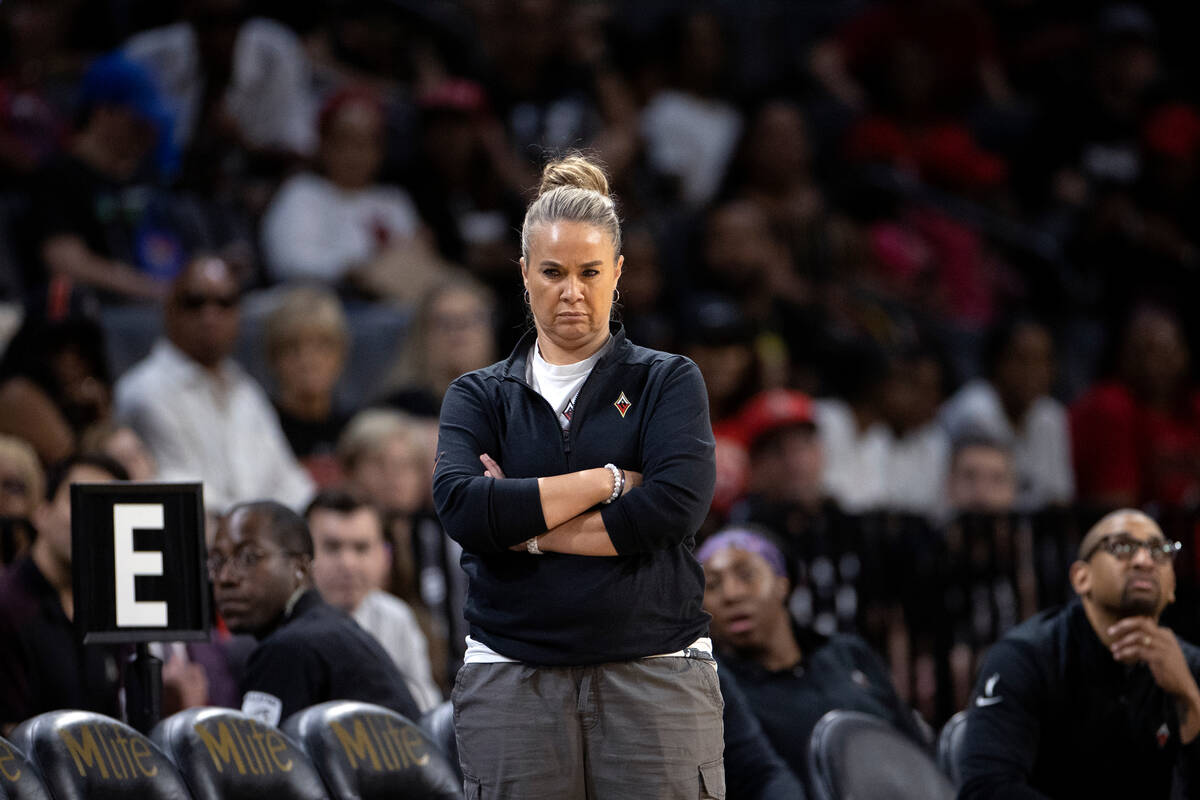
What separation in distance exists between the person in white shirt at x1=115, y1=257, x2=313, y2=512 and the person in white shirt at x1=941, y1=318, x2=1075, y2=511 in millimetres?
3347

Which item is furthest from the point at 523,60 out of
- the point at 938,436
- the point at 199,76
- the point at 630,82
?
the point at 938,436

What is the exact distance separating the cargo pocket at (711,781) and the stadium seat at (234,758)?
3.71 feet

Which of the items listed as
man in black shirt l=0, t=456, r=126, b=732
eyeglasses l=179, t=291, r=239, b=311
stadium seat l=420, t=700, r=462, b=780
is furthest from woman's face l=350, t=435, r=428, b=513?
stadium seat l=420, t=700, r=462, b=780

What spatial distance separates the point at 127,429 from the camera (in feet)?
17.4

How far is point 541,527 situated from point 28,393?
3.20 m

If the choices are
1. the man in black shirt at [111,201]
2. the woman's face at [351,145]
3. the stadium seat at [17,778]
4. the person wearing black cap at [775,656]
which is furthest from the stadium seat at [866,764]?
the woman's face at [351,145]

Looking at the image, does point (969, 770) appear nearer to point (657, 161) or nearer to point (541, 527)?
point (541, 527)

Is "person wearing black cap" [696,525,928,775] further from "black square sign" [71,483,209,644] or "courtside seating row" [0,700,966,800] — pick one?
"black square sign" [71,483,209,644]

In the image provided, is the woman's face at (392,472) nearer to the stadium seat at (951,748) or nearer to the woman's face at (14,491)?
the woman's face at (14,491)

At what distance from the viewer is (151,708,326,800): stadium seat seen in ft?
11.8

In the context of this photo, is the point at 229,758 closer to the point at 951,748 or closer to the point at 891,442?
the point at 951,748

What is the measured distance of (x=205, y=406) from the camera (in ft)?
19.7

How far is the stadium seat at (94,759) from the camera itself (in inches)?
137

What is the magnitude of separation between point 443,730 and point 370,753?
1.05 feet
